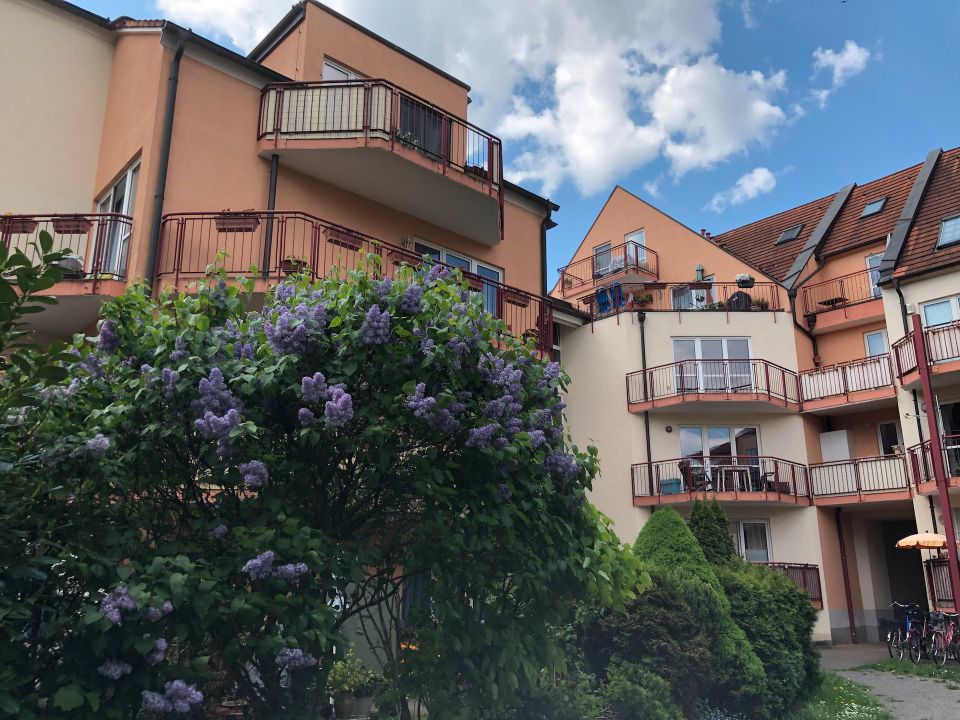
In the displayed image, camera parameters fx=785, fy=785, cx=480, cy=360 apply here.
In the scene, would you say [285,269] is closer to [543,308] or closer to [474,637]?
[543,308]

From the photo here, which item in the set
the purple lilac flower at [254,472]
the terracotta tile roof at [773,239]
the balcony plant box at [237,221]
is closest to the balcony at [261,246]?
the balcony plant box at [237,221]

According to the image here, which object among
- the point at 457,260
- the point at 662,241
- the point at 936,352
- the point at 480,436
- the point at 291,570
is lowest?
the point at 291,570

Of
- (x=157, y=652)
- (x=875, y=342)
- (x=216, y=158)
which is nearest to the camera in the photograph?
(x=157, y=652)

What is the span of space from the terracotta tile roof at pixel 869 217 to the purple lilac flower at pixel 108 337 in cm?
2897

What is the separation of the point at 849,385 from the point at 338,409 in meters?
24.8

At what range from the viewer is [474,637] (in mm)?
5105

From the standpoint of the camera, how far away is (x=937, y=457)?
21297 millimetres

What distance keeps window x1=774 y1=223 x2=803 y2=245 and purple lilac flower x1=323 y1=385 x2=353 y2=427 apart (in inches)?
1241

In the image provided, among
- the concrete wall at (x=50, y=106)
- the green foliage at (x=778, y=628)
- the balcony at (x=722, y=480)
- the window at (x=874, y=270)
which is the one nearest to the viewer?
the green foliage at (x=778, y=628)

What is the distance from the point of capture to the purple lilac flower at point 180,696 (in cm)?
385

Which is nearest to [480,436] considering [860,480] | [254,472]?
[254,472]

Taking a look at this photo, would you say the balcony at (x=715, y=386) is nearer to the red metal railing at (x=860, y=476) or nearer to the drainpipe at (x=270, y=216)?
the red metal railing at (x=860, y=476)

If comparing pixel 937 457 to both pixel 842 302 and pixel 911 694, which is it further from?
pixel 911 694

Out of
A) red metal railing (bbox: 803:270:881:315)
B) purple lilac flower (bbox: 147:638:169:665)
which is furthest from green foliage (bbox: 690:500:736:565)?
red metal railing (bbox: 803:270:881:315)
